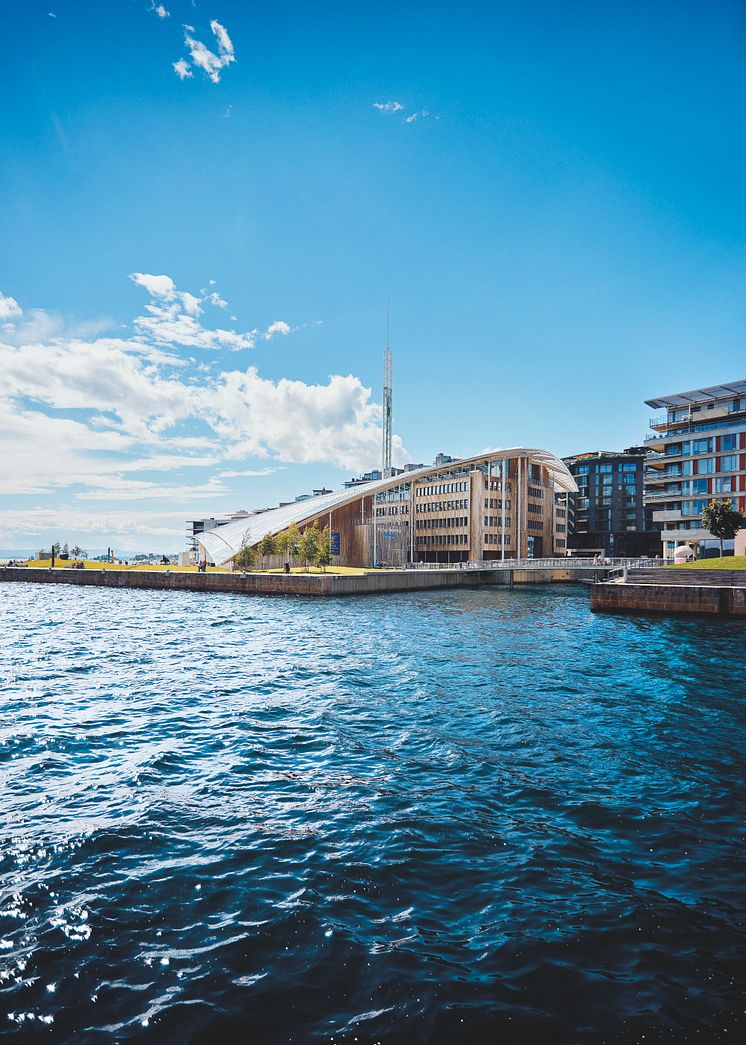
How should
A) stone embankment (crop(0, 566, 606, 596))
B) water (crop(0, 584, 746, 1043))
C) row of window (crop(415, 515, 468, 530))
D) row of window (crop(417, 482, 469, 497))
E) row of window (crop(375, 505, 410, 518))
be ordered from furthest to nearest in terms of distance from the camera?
1. row of window (crop(375, 505, 410, 518))
2. row of window (crop(415, 515, 468, 530))
3. row of window (crop(417, 482, 469, 497))
4. stone embankment (crop(0, 566, 606, 596))
5. water (crop(0, 584, 746, 1043))

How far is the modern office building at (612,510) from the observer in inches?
5896

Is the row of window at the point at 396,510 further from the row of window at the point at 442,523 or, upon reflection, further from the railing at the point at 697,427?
the railing at the point at 697,427

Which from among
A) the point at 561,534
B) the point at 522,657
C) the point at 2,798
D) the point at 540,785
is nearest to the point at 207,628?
the point at 522,657

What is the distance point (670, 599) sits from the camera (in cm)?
4841

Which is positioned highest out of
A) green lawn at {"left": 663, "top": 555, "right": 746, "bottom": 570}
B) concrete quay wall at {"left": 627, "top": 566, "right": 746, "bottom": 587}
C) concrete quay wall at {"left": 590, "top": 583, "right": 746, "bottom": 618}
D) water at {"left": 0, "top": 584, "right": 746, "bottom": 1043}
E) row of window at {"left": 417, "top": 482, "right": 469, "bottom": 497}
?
row of window at {"left": 417, "top": 482, "right": 469, "bottom": 497}

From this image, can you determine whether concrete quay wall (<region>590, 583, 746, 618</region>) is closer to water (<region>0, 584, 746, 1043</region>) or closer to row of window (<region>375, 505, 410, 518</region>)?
water (<region>0, 584, 746, 1043</region>)

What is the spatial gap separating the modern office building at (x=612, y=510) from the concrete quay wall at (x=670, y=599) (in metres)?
104

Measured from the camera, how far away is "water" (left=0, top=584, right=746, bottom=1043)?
260 inches

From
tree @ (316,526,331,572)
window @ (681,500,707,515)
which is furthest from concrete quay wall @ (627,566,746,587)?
tree @ (316,526,331,572)

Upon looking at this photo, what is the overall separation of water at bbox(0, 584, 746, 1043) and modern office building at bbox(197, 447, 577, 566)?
3175 inches

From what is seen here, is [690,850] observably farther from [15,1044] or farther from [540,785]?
[15,1044]

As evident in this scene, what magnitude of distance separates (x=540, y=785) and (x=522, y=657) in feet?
54.6

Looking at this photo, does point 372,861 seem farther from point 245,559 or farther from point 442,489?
point 442,489

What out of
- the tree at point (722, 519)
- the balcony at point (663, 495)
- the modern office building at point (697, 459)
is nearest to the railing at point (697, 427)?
the modern office building at point (697, 459)
